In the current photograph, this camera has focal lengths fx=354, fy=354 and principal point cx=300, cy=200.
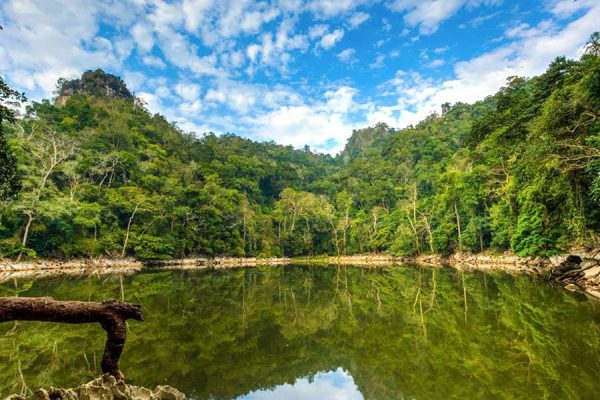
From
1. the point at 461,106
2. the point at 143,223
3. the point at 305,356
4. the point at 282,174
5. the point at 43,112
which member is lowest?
the point at 305,356

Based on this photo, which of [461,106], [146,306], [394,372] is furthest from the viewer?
[461,106]

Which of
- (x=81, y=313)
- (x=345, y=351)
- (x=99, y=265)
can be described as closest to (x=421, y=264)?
(x=99, y=265)

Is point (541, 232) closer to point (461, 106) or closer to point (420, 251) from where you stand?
point (420, 251)

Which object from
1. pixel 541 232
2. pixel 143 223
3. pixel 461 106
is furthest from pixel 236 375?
pixel 461 106

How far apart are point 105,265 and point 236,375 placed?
3203 centimetres

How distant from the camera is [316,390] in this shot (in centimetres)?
588

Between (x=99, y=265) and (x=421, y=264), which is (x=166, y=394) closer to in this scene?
(x=99, y=265)

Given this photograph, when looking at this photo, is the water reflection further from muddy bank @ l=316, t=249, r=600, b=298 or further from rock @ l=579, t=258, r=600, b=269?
rock @ l=579, t=258, r=600, b=269

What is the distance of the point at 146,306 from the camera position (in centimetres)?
1217

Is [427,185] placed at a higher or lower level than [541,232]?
higher

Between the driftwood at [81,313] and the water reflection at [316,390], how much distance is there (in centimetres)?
208

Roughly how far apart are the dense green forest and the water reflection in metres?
11.0

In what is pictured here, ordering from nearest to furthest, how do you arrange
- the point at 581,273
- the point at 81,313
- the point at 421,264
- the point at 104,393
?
the point at 104,393
the point at 81,313
the point at 581,273
the point at 421,264

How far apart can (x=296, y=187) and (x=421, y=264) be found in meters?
39.6
